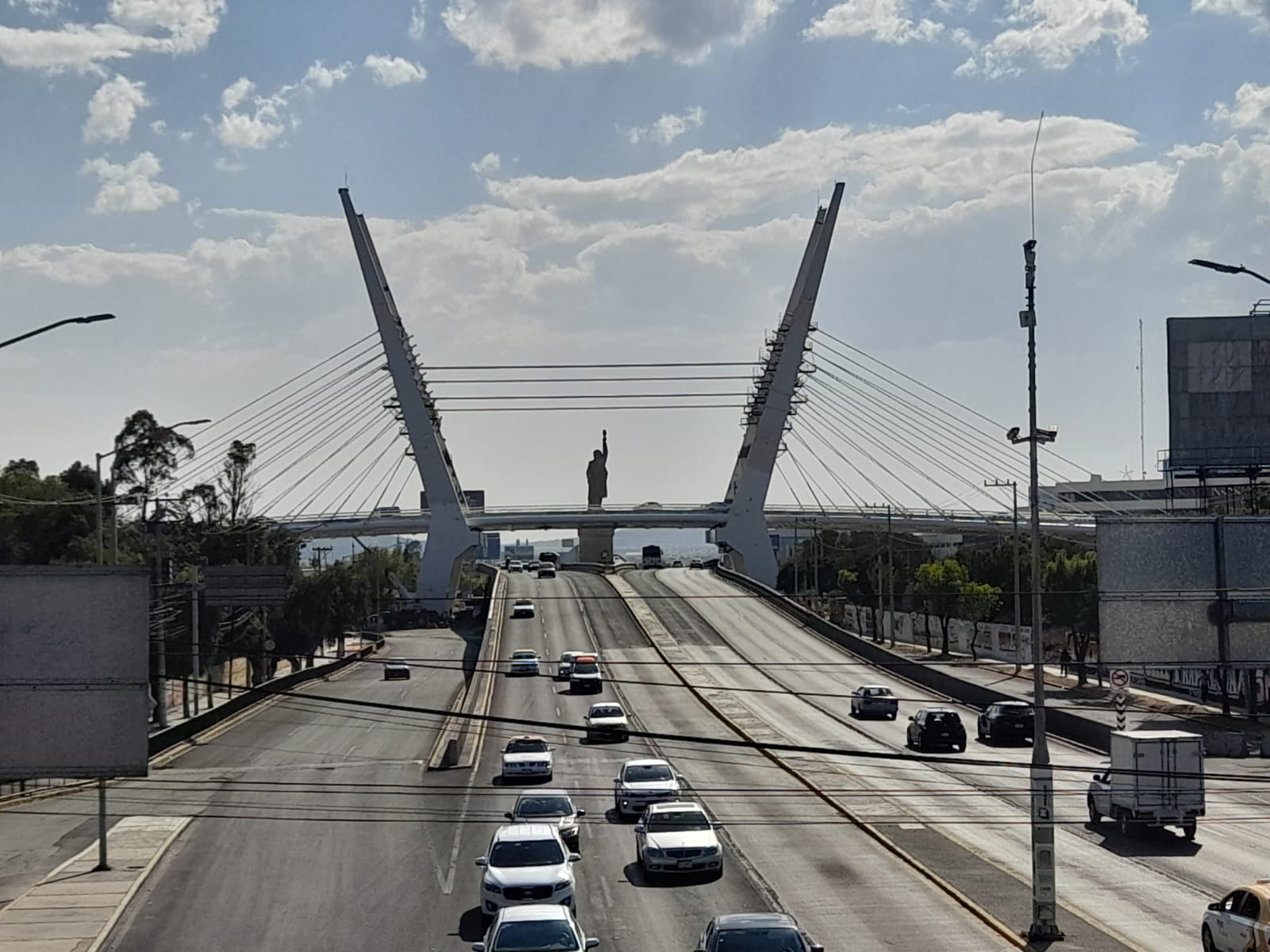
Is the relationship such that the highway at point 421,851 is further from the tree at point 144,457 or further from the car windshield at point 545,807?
the tree at point 144,457

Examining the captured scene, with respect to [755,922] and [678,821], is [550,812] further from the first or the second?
[755,922]

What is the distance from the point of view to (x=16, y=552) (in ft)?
305

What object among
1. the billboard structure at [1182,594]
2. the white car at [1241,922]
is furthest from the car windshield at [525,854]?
the white car at [1241,922]

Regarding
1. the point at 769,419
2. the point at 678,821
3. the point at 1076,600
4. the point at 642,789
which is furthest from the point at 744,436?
the point at 678,821

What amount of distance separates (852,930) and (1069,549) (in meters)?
109

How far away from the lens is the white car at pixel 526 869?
26.8 m

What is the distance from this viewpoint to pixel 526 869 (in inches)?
1092

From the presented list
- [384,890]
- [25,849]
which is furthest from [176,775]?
[384,890]

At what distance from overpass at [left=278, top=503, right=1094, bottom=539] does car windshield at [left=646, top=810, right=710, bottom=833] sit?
99.5 metres

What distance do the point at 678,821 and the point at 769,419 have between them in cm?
8800

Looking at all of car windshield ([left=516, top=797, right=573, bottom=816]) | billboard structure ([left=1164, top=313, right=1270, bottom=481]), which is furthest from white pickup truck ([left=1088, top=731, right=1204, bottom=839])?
billboard structure ([left=1164, top=313, right=1270, bottom=481])

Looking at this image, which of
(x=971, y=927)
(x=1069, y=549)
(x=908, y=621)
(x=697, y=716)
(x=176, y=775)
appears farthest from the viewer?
(x=1069, y=549)

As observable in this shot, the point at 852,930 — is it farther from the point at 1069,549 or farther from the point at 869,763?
the point at 1069,549

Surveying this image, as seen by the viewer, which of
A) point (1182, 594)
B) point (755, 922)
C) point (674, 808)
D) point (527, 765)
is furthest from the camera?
point (527, 765)
